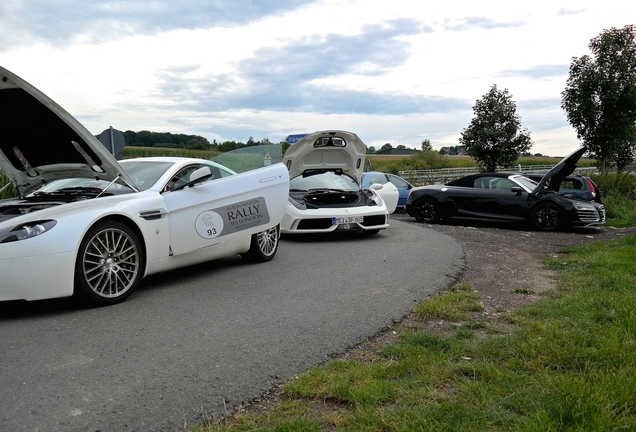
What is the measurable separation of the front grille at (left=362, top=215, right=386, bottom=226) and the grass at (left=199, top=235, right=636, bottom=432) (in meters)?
5.40

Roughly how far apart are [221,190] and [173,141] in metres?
27.4

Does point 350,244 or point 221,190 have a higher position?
point 221,190

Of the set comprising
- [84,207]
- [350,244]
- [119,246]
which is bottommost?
[350,244]

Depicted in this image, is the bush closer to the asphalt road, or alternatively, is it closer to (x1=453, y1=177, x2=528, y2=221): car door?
(x1=453, y1=177, x2=528, y2=221): car door

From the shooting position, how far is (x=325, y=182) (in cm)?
1148

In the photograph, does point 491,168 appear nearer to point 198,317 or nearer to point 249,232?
point 249,232

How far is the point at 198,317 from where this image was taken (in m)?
5.08

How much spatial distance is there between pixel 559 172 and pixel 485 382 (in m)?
10.8

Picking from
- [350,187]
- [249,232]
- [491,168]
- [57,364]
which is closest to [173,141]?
[491,168]

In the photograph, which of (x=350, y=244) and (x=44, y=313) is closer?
(x=44, y=313)

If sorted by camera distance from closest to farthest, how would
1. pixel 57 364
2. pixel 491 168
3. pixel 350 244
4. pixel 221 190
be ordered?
pixel 57 364 → pixel 221 190 → pixel 350 244 → pixel 491 168

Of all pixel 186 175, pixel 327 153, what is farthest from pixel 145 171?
pixel 327 153

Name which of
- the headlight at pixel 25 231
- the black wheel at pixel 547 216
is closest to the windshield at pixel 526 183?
the black wheel at pixel 547 216

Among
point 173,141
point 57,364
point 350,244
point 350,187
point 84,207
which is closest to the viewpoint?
point 57,364
